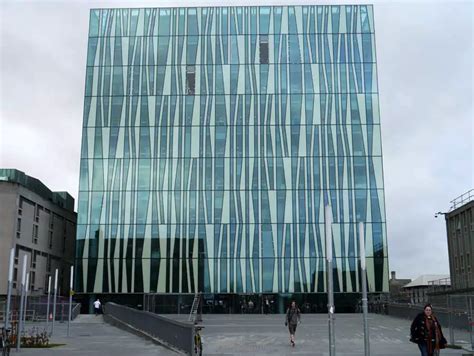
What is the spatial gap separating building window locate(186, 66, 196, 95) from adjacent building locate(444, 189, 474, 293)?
29.7 metres

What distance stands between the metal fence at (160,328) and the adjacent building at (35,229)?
27214mm

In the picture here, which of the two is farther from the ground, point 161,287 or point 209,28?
point 209,28

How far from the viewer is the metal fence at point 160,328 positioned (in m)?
17.6

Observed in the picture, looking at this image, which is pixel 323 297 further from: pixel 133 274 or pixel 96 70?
pixel 96 70

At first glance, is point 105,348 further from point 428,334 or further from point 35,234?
point 35,234

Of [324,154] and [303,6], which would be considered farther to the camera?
[303,6]

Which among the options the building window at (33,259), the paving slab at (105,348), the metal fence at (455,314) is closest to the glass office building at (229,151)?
the building window at (33,259)

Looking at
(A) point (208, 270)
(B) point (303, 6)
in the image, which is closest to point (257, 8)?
(B) point (303, 6)

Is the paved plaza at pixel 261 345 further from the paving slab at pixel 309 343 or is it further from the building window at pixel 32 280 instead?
the building window at pixel 32 280

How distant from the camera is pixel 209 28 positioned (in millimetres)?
67125

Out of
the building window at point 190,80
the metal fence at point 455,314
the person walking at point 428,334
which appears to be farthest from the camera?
the building window at point 190,80

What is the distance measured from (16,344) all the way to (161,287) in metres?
40.5

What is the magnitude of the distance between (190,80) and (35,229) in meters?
23.6

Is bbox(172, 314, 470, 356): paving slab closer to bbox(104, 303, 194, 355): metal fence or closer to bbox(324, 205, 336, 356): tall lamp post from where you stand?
bbox(104, 303, 194, 355): metal fence
